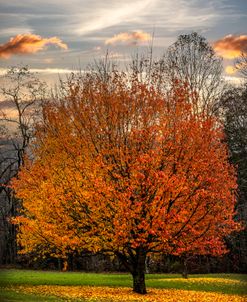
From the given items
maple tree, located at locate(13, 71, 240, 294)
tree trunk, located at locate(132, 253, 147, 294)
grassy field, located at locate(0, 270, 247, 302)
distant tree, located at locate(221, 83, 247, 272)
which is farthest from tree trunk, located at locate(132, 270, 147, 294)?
distant tree, located at locate(221, 83, 247, 272)

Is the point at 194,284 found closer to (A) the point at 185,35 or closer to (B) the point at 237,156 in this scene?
(B) the point at 237,156

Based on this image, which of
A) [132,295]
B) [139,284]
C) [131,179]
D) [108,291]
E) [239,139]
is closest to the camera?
[131,179]

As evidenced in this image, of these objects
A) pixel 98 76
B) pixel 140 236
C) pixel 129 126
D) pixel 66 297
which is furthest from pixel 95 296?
pixel 98 76

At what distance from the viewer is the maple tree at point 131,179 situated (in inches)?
1057

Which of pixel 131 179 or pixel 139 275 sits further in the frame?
pixel 139 275

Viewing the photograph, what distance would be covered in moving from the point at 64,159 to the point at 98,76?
6.31 meters

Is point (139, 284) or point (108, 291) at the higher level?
point (139, 284)

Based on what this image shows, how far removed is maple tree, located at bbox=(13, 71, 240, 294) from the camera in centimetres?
2686

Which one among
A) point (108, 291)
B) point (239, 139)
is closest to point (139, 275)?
point (108, 291)

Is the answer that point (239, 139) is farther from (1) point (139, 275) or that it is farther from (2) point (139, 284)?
(2) point (139, 284)

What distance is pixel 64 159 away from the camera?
93.3 ft

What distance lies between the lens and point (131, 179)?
89.0 feet

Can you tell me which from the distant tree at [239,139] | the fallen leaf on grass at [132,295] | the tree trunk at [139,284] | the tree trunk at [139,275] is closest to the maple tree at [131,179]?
the tree trunk at [139,275]

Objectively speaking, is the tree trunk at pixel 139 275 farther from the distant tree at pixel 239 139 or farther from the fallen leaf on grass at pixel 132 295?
the distant tree at pixel 239 139
